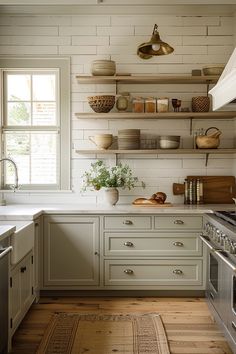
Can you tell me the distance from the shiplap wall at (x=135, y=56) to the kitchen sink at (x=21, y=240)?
1065 mm

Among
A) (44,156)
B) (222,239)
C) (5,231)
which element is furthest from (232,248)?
(44,156)

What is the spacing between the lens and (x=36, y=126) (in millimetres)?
4797

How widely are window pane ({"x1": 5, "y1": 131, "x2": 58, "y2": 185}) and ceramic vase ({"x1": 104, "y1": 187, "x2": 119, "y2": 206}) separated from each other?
70 centimetres

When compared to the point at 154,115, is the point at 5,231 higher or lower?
lower

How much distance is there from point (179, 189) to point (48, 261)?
1643 millimetres

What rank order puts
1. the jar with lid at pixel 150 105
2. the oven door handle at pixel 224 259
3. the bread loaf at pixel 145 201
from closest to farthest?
the oven door handle at pixel 224 259 < the bread loaf at pixel 145 201 < the jar with lid at pixel 150 105

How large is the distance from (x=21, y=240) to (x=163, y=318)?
142 cm

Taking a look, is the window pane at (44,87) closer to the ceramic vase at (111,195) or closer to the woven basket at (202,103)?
the ceramic vase at (111,195)

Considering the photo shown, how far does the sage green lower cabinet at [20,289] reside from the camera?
10.0 ft

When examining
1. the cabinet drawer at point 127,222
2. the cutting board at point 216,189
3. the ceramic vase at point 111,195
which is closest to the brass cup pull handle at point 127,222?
the cabinet drawer at point 127,222

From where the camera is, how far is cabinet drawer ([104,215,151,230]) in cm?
417

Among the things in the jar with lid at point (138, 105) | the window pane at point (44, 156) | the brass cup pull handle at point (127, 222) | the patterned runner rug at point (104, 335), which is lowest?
the patterned runner rug at point (104, 335)

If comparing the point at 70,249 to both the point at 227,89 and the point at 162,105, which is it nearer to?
the point at 162,105

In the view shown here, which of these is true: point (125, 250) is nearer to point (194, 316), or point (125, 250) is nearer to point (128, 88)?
point (194, 316)
